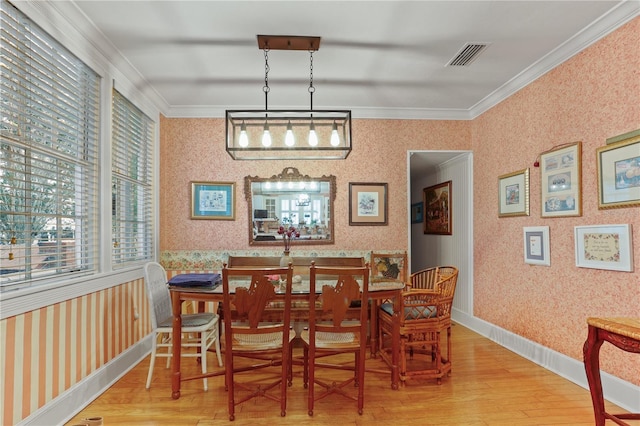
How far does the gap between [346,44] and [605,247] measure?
2.51m

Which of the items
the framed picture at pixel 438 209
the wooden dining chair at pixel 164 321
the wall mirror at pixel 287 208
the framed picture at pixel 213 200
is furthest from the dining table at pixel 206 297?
the framed picture at pixel 438 209

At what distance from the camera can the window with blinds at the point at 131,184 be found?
3.48 meters

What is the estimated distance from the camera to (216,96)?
169 inches

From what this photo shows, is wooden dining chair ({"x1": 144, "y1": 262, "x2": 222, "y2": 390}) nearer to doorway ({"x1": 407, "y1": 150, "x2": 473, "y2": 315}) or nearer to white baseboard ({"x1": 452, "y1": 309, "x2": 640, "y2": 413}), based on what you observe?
doorway ({"x1": 407, "y1": 150, "x2": 473, "y2": 315})

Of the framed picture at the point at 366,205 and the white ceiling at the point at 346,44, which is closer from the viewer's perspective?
the white ceiling at the point at 346,44

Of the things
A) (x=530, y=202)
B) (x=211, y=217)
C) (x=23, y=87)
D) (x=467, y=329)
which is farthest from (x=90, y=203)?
(x=467, y=329)

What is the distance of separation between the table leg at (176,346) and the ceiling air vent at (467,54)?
3.07 metres

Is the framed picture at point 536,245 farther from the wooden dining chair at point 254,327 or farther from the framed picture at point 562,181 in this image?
the wooden dining chair at point 254,327

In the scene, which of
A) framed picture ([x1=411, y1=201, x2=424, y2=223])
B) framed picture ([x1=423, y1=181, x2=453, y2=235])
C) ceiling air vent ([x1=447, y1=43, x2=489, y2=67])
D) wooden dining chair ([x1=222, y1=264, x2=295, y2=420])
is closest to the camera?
wooden dining chair ([x1=222, y1=264, x2=295, y2=420])

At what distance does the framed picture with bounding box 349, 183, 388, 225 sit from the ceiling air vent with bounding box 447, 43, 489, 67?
1768 millimetres

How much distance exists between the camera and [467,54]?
3312 mm

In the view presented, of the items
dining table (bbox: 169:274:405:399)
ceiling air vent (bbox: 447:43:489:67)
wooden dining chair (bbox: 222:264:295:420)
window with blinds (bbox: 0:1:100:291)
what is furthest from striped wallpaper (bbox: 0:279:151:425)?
ceiling air vent (bbox: 447:43:489:67)

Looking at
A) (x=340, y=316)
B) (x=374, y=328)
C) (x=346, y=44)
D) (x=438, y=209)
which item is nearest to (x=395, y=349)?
(x=340, y=316)

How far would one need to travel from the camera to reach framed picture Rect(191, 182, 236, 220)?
4.67 m
